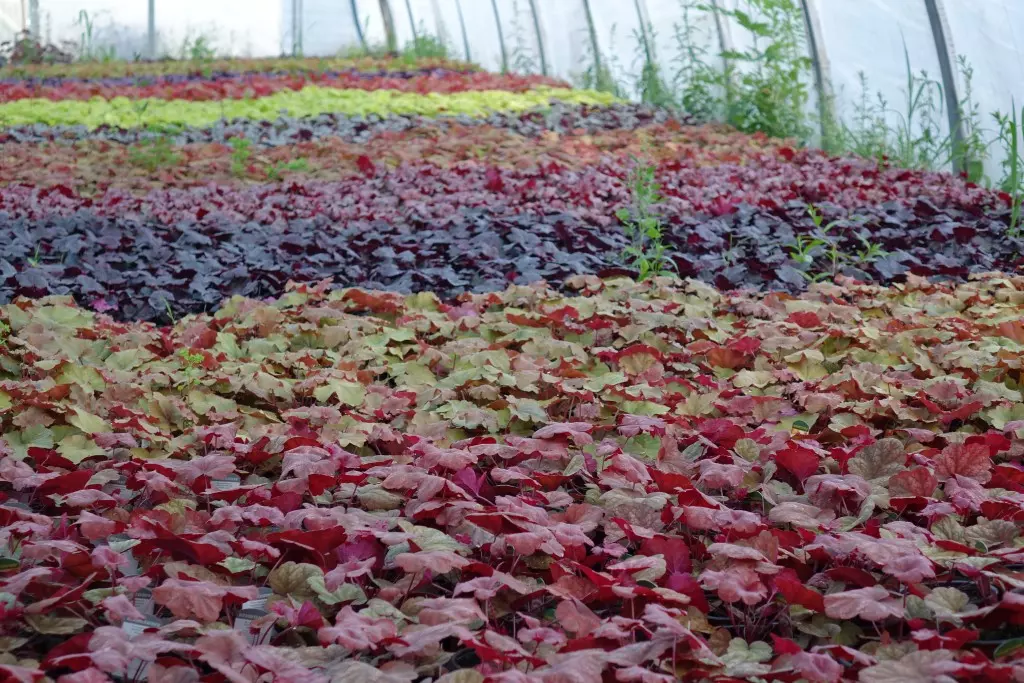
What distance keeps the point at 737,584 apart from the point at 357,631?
62 cm

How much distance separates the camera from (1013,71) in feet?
20.8

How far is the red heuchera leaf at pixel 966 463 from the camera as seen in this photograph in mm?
2082

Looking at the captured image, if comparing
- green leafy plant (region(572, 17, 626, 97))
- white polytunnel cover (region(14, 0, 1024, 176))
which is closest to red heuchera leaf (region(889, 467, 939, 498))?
white polytunnel cover (region(14, 0, 1024, 176))

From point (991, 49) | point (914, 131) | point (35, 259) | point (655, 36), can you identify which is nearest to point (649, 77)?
point (655, 36)

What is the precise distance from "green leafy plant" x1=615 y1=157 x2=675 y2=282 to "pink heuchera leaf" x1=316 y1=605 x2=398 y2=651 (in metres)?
3.02

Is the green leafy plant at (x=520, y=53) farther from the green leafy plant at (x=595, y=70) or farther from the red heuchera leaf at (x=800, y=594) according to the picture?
the red heuchera leaf at (x=800, y=594)

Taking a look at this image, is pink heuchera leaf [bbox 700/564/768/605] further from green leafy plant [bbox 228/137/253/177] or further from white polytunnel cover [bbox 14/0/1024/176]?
green leafy plant [bbox 228/137/253/177]

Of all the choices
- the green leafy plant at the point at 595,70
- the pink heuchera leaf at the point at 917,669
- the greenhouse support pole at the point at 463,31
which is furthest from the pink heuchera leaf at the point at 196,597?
the greenhouse support pole at the point at 463,31

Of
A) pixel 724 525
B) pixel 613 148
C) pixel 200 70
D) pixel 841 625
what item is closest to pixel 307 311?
pixel 724 525

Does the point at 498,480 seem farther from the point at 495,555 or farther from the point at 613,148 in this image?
the point at 613,148

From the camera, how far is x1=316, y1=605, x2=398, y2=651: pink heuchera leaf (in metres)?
1.44

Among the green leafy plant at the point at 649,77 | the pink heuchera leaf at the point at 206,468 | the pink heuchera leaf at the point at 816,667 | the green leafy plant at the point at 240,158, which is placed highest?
the green leafy plant at the point at 649,77

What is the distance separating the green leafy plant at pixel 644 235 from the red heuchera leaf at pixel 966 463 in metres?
2.32

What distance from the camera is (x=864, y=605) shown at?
1.52 metres
